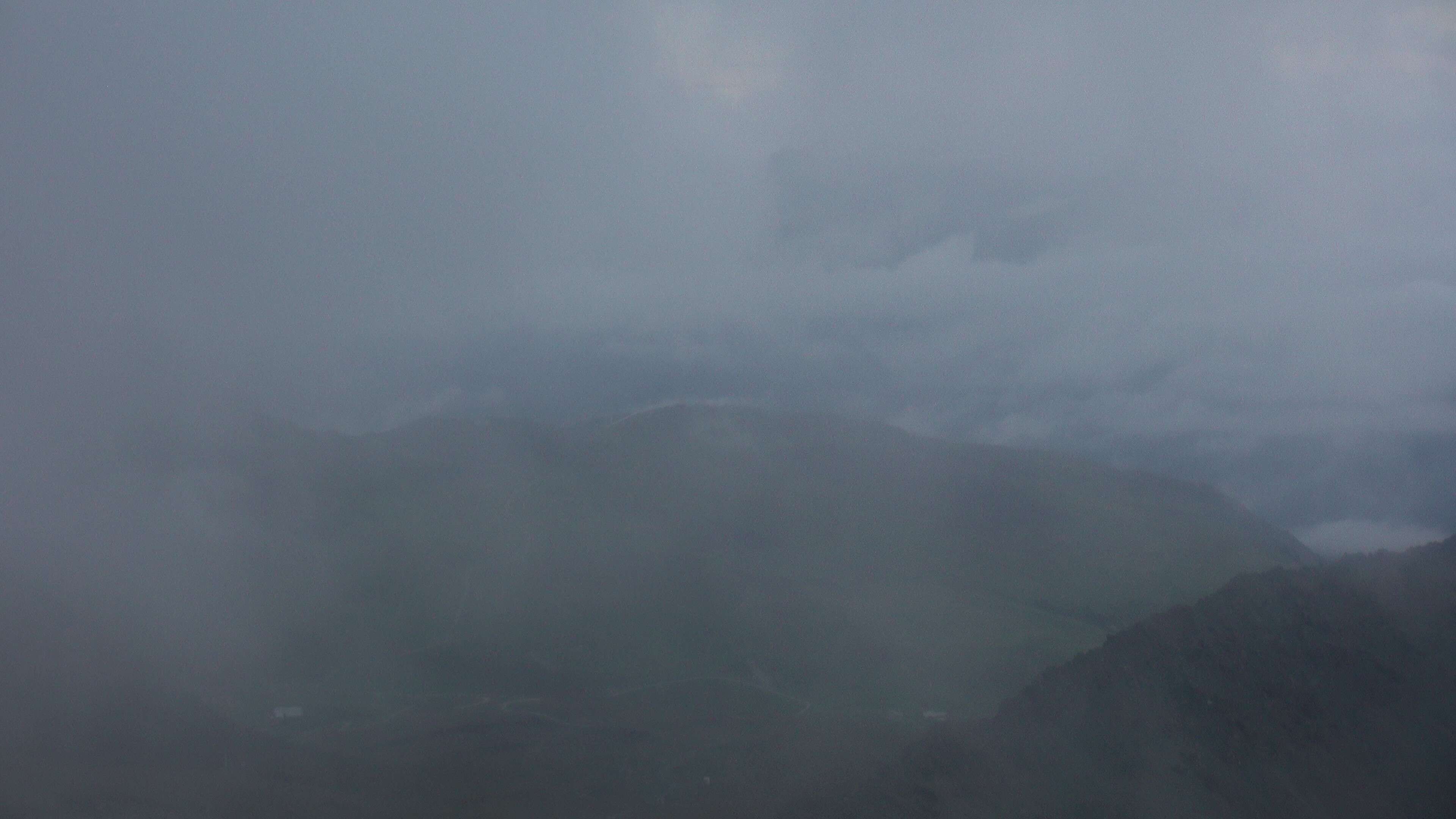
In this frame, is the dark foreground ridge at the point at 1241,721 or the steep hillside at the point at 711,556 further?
the steep hillside at the point at 711,556

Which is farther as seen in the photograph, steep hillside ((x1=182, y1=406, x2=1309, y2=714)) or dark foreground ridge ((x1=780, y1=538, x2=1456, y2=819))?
steep hillside ((x1=182, y1=406, x2=1309, y2=714))

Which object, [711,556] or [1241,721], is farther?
[711,556]

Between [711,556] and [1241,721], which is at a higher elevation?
[711,556]

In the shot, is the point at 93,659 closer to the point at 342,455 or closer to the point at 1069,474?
the point at 342,455
